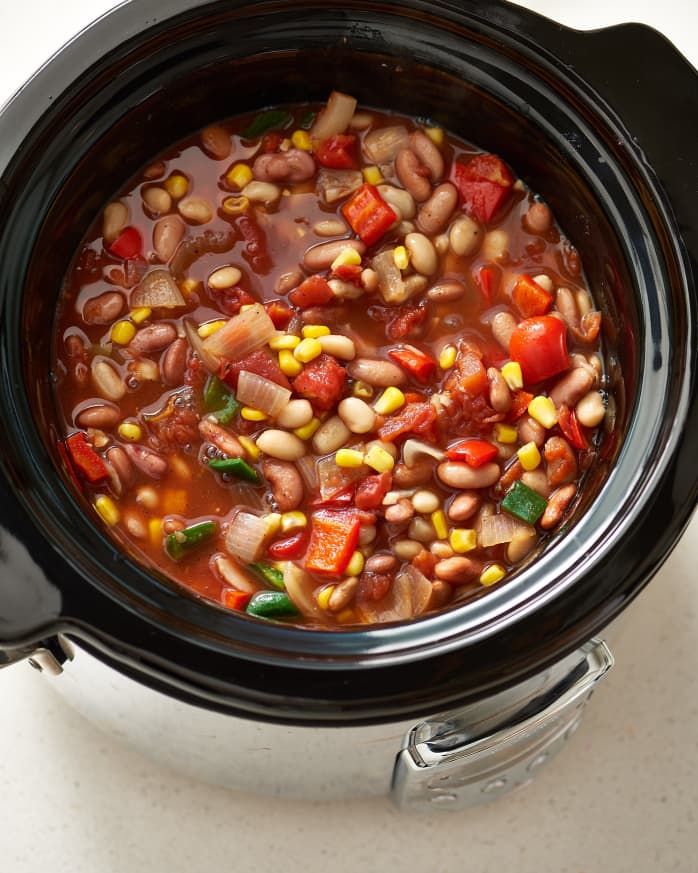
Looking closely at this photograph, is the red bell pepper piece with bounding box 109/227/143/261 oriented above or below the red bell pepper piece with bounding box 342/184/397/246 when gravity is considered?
below

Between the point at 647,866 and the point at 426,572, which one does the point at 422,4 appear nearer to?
the point at 426,572

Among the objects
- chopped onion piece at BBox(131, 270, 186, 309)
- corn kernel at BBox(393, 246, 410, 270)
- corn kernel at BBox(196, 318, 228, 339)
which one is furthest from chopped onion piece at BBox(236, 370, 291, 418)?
corn kernel at BBox(393, 246, 410, 270)

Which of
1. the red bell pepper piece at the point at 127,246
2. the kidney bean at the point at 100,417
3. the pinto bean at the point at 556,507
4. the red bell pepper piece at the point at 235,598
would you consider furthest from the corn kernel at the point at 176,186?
the pinto bean at the point at 556,507

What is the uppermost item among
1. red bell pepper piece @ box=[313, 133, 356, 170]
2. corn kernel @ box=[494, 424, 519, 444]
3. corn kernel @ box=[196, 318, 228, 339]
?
red bell pepper piece @ box=[313, 133, 356, 170]

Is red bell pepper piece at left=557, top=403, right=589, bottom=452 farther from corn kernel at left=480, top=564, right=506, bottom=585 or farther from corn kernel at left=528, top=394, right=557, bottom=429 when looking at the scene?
corn kernel at left=480, top=564, right=506, bottom=585

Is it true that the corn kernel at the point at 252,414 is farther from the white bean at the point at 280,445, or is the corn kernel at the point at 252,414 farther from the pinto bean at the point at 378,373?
the pinto bean at the point at 378,373

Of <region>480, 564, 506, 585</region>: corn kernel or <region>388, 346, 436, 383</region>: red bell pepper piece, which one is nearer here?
<region>480, 564, 506, 585</region>: corn kernel

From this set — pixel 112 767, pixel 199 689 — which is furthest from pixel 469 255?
pixel 112 767
